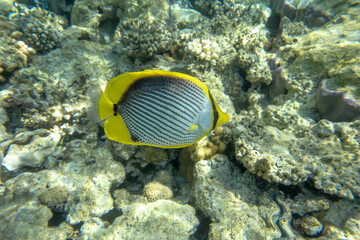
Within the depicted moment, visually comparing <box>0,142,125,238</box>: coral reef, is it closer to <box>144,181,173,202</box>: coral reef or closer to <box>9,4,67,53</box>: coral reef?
<box>144,181,173,202</box>: coral reef

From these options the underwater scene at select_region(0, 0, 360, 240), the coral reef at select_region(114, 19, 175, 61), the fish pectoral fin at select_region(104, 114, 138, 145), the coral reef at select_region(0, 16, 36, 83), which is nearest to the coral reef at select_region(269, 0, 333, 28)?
the underwater scene at select_region(0, 0, 360, 240)

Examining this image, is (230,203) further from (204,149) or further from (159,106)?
(159,106)

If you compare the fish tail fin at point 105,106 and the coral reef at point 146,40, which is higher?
the coral reef at point 146,40

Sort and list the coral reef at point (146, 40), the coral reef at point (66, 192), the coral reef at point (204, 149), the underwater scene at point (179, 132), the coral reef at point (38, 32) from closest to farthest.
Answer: the underwater scene at point (179, 132), the coral reef at point (66, 192), the coral reef at point (204, 149), the coral reef at point (146, 40), the coral reef at point (38, 32)

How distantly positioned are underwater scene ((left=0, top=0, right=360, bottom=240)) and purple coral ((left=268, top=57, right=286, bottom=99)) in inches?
0.9

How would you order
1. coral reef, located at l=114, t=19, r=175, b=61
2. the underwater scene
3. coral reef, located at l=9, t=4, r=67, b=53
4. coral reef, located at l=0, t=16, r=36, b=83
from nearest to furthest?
the underwater scene → coral reef, located at l=114, t=19, r=175, b=61 → coral reef, located at l=0, t=16, r=36, b=83 → coral reef, located at l=9, t=4, r=67, b=53

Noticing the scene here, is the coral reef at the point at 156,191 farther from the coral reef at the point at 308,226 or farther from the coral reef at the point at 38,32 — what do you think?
the coral reef at the point at 38,32

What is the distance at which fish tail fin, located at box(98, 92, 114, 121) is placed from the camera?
1.31m

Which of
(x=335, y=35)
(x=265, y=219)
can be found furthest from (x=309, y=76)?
(x=265, y=219)

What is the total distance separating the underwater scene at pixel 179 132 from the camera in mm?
1430

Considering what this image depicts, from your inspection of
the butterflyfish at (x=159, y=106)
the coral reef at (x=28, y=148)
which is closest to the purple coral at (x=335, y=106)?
the butterflyfish at (x=159, y=106)

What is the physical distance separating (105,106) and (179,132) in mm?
596

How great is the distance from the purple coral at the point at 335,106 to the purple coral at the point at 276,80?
532mm

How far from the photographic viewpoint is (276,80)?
3186 mm
